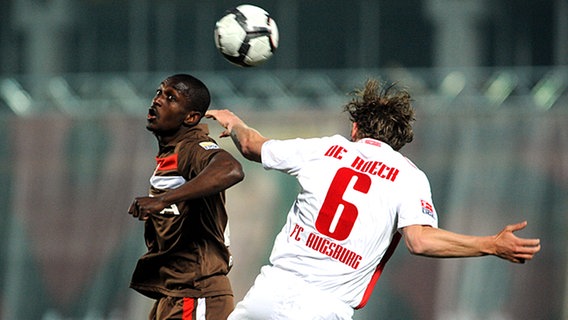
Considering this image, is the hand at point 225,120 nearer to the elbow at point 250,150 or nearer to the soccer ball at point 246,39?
the elbow at point 250,150

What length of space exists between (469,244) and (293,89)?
8.27m

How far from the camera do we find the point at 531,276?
1055 cm

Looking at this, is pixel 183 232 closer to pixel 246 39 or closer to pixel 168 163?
pixel 168 163

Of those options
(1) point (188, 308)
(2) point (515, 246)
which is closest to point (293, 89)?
(1) point (188, 308)

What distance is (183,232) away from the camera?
218 inches

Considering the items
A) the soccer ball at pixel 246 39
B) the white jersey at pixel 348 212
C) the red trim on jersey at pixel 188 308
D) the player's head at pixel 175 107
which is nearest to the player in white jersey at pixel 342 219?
the white jersey at pixel 348 212

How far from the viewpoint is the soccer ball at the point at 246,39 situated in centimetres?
636

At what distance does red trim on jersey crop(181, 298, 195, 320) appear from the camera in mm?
5535

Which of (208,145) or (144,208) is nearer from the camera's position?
(144,208)

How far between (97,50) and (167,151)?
8649 millimetres

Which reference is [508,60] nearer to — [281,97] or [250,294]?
[281,97]

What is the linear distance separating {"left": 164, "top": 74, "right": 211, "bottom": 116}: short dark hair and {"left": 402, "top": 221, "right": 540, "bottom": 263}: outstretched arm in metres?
1.40

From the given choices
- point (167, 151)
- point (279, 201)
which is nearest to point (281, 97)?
point (279, 201)

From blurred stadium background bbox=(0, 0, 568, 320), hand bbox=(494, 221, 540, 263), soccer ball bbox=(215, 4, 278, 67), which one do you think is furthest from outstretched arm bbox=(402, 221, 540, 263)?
blurred stadium background bbox=(0, 0, 568, 320)
